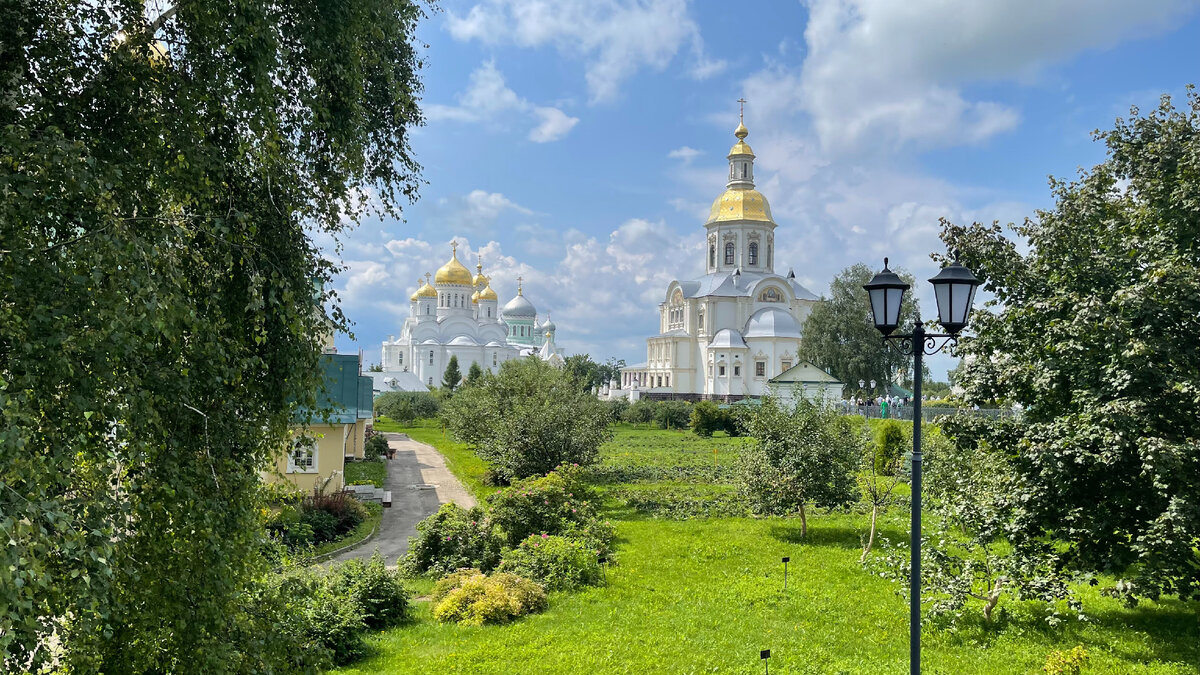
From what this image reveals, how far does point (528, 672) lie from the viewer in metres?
8.83

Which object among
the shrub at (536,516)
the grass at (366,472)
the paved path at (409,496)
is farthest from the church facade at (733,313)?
the shrub at (536,516)

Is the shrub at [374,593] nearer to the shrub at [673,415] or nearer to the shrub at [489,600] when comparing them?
the shrub at [489,600]

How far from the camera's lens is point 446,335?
88812 millimetres

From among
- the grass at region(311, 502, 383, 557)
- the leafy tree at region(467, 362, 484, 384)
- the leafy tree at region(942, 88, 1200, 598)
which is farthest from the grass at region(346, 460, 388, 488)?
the leafy tree at region(942, 88, 1200, 598)

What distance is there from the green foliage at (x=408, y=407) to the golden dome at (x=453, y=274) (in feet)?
95.9

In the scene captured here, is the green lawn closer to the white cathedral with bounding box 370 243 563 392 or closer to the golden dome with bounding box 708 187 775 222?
the golden dome with bounding box 708 187 775 222

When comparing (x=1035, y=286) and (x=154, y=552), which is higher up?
(x=1035, y=286)

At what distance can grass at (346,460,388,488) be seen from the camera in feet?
80.6

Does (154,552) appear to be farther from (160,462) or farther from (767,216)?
(767,216)

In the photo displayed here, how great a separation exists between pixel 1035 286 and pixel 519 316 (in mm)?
94081

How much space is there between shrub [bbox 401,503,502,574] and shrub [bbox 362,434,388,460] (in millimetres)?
17453

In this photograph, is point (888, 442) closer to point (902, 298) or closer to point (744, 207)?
point (902, 298)

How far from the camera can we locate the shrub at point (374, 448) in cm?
3134

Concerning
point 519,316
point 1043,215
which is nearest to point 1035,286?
point 1043,215
